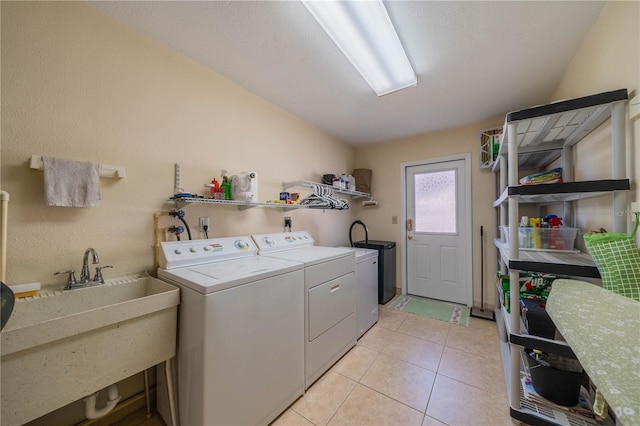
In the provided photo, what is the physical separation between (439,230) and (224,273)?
3.01 m

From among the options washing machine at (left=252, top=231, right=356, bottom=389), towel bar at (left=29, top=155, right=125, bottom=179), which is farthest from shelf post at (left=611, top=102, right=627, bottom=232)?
towel bar at (left=29, top=155, right=125, bottom=179)

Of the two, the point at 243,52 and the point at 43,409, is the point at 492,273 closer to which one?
the point at 243,52

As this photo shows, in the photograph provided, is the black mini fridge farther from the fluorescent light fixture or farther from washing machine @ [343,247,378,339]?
the fluorescent light fixture

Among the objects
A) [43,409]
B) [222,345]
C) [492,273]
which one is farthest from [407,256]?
[43,409]

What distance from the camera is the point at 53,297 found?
114 centimetres

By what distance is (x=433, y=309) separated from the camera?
2938 mm

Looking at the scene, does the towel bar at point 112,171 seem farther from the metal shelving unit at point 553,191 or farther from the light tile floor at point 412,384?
the metal shelving unit at point 553,191

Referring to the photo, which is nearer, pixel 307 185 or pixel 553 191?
pixel 553 191

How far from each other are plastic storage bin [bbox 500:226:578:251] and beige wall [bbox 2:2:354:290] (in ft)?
7.71

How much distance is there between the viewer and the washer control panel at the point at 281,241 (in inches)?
80.7

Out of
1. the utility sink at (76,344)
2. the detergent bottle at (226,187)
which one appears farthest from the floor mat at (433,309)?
the utility sink at (76,344)

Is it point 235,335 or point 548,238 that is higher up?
point 548,238

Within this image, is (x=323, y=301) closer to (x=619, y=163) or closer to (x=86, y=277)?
(x=86, y=277)

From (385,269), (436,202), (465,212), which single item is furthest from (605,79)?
(385,269)
